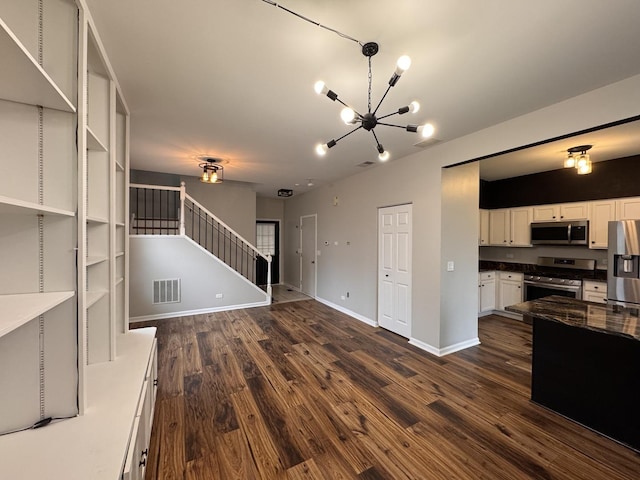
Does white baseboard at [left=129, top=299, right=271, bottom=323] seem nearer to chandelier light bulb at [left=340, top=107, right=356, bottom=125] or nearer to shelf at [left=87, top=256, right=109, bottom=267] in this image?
shelf at [left=87, top=256, right=109, bottom=267]

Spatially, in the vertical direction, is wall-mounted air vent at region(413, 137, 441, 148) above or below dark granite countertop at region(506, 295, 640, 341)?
above

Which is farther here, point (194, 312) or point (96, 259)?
point (194, 312)

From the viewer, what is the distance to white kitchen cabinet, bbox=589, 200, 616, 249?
3988 millimetres

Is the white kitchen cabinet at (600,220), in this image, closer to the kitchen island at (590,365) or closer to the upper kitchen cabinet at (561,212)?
the upper kitchen cabinet at (561,212)

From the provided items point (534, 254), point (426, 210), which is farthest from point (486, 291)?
point (426, 210)

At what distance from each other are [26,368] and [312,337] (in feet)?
10.7

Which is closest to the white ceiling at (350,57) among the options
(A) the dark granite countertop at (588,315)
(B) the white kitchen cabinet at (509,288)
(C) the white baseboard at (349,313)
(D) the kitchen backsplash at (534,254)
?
(A) the dark granite countertop at (588,315)

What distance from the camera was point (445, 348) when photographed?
3.53 meters

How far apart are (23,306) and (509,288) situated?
20.5ft

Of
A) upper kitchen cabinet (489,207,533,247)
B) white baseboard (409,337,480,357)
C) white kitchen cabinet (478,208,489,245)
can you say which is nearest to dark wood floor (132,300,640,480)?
white baseboard (409,337,480,357)

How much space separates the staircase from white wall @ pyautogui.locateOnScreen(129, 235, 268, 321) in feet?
2.43

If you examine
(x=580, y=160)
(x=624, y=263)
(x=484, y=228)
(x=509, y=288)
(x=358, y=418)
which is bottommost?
(x=358, y=418)

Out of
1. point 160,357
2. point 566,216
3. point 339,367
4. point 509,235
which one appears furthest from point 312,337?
point 566,216

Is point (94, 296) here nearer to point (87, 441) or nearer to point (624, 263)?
point (87, 441)
